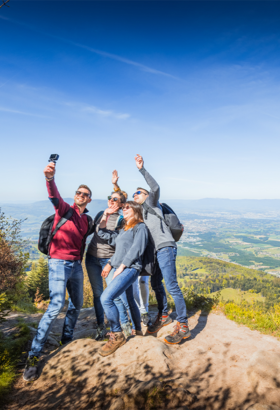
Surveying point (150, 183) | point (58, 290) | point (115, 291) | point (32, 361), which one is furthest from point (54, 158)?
point (32, 361)

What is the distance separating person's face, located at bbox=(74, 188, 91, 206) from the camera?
14.0 ft

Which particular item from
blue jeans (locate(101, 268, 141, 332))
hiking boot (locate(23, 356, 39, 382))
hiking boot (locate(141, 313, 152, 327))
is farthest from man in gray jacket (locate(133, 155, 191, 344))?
hiking boot (locate(23, 356, 39, 382))

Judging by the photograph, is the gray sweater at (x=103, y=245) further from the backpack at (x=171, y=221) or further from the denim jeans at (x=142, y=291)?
the denim jeans at (x=142, y=291)

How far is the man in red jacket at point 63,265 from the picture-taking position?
3740 mm

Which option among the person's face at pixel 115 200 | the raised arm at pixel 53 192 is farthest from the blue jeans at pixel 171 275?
the raised arm at pixel 53 192

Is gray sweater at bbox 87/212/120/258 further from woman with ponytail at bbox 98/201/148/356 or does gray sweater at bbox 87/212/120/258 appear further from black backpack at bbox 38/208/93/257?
black backpack at bbox 38/208/93/257

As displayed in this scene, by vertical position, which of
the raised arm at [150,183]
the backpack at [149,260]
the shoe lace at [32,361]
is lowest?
the shoe lace at [32,361]

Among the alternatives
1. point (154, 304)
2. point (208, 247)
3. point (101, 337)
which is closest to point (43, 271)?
point (154, 304)

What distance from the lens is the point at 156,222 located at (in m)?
→ 4.50

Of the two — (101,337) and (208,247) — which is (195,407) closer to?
(101,337)

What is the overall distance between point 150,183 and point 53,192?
179cm

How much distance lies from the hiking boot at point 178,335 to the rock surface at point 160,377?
6.3 inches

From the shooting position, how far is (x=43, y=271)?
74.7 feet

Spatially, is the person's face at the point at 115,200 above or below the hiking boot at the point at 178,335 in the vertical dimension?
above
